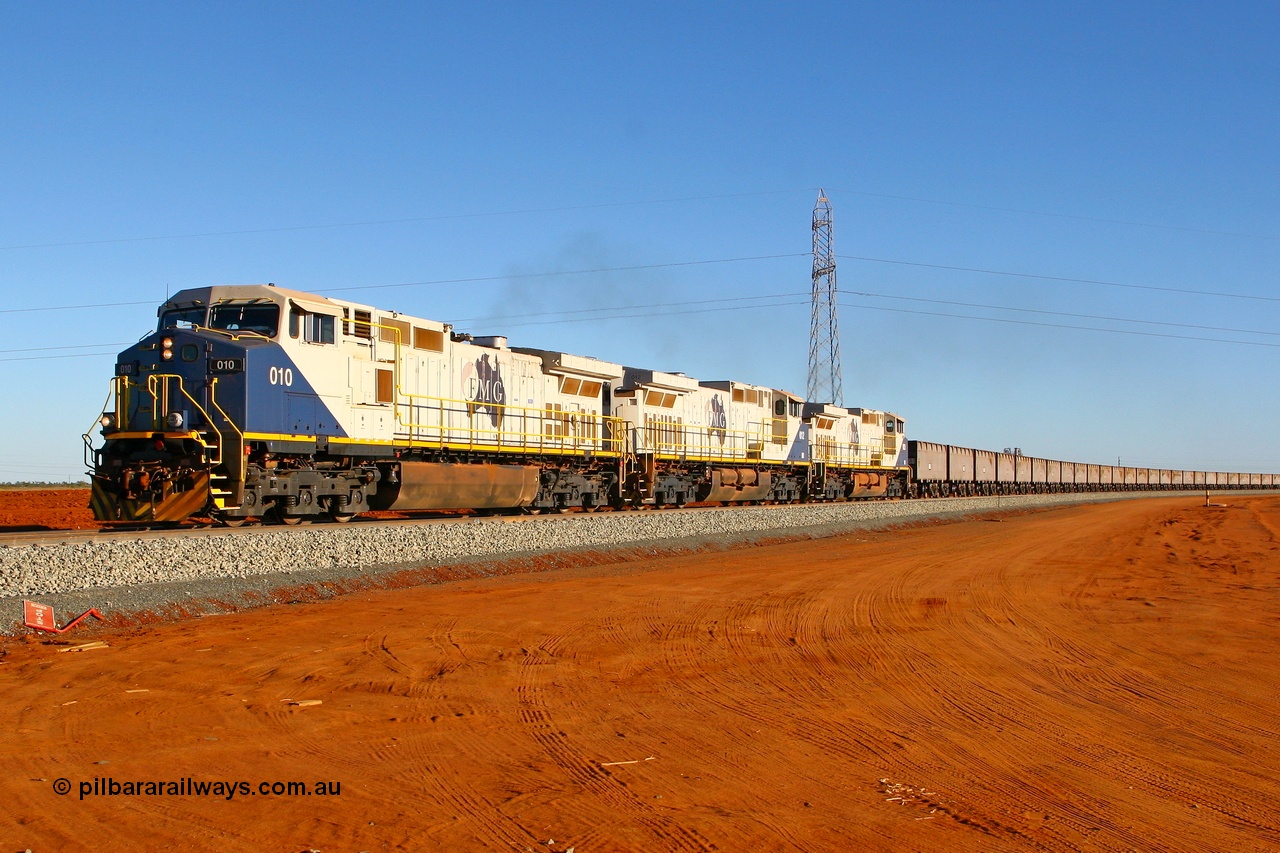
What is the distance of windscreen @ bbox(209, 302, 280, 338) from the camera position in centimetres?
1552

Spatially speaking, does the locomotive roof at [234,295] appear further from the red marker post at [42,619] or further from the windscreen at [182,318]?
the red marker post at [42,619]

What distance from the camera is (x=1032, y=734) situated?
6625 millimetres

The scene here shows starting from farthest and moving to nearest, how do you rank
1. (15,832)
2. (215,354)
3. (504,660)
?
1. (215,354)
2. (504,660)
3. (15,832)

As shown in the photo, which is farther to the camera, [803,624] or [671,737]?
[803,624]

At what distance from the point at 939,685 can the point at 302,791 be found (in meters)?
5.13

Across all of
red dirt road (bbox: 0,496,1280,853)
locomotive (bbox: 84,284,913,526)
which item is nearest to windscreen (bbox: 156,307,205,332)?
locomotive (bbox: 84,284,913,526)

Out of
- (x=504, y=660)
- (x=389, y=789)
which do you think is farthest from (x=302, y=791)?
(x=504, y=660)

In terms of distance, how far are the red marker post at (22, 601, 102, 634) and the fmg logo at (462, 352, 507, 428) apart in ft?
34.5

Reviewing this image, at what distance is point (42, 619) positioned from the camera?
9.77 meters

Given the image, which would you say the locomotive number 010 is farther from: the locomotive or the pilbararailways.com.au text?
the pilbararailways.com.au text

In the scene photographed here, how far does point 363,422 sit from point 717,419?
16.2m

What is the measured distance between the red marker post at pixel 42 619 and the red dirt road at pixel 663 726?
0.39 meters

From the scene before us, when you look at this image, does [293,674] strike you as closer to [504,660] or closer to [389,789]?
[504,660]

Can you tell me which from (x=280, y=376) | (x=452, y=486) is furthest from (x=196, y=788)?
(x=452, y=486)
